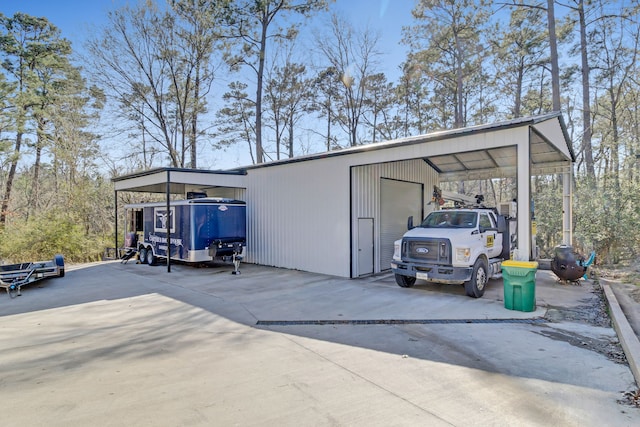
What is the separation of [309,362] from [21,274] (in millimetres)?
8098

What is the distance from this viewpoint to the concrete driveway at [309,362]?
2.92 metres

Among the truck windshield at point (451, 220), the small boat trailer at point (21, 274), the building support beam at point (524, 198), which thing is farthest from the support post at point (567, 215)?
the small boat trailer at point (21, 274)

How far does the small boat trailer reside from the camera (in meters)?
7.88

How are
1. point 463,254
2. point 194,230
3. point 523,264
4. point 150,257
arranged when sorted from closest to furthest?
1. point 523,264
2. point 463,254
3. point 194,230
4. point 150,257

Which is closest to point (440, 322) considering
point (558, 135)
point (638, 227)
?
point (558, 135)

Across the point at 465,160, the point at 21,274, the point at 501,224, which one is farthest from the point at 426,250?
the point at 21,274

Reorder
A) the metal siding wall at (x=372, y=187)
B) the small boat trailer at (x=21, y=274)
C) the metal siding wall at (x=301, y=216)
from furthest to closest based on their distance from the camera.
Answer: the metal siding wall at (x=301, y=216)
the metal siding wall at (x=372, y=187)
the small boat trailer at (x=21, y=274)

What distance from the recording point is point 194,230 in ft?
35.7

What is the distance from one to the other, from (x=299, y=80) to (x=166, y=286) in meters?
18.5

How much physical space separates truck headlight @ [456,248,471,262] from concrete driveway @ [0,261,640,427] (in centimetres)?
89

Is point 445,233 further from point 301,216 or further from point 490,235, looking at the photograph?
point 301,216

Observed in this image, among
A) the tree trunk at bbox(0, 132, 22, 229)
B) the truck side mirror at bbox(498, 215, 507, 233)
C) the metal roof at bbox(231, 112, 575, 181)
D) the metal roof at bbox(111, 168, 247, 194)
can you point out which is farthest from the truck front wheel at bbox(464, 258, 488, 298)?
the tree trunk at bbox(0, 132, 22, 229)

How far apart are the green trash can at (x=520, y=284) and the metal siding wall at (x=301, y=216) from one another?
174 inches

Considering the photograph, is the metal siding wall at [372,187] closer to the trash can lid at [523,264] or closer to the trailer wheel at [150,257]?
the trash can lid at [523,264]
